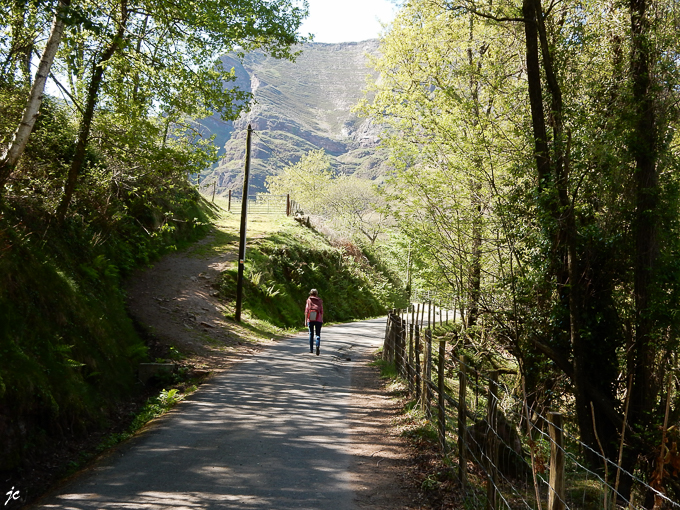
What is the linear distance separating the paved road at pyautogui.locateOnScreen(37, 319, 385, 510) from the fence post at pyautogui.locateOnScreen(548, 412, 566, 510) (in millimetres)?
2589

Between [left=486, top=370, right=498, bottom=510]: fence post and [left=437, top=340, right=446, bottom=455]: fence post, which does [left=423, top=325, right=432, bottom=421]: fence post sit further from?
[left=486, top=370, right=498, bottom=510]: fence post

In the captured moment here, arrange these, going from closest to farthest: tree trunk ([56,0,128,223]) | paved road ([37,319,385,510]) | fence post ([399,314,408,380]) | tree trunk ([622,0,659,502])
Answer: paved road ([37,319,385,510]), tree trunk ([622,0,659,502]), tree trunk ([56,0,128,223]), fence post ([399,314,408,380])

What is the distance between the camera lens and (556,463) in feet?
10.9

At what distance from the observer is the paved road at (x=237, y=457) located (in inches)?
212

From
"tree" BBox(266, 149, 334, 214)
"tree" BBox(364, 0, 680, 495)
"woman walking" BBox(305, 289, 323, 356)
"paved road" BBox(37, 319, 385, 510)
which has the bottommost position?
"paved road" BBox(37, 319, 385, 510)

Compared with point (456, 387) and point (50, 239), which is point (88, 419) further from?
point (456, 387)

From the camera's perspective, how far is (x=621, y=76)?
9.80 meters

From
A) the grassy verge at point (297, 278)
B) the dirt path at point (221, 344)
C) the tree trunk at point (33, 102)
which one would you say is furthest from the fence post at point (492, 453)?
the grassy verge at point (297, 278)

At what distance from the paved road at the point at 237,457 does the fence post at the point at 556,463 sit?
8.49ft

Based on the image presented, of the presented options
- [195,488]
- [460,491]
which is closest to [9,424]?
[195,488]

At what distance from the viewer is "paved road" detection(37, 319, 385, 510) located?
17.7 ft

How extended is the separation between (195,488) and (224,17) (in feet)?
35.5

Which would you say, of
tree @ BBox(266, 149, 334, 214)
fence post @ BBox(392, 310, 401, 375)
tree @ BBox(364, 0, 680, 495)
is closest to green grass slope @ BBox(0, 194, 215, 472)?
fence post @ BBox(392, 310, 401, 375)

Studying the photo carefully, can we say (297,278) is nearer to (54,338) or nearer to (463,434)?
(54,338)
